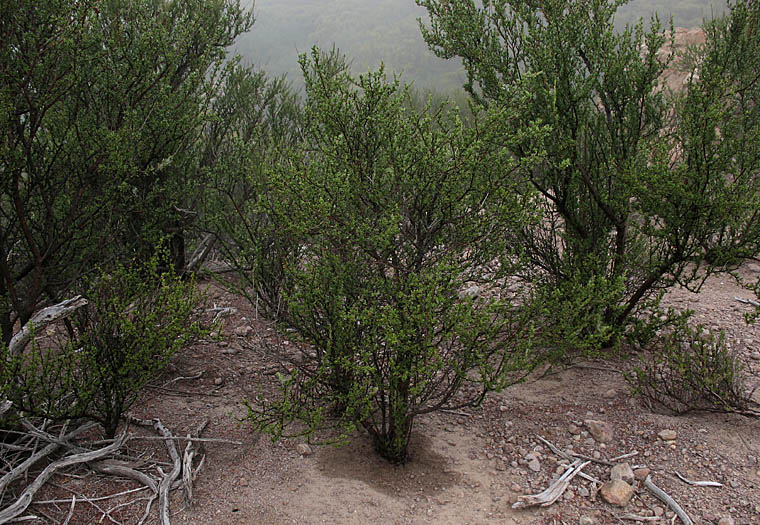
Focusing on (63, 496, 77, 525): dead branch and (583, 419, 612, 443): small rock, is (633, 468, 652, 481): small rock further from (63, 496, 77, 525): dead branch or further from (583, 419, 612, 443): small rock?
(63, 496, 77, 525): dead branch

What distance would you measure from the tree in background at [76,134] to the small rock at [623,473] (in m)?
4.28

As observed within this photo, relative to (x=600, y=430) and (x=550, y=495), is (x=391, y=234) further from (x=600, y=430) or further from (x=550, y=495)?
(x=600, y=430)

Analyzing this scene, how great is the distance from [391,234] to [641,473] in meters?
2.35

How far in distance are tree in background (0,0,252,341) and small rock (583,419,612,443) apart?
165 inches

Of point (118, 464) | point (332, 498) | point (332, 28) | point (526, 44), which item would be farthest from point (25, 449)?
point (332, 28)

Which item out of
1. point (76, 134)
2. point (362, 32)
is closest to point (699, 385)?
point (76, 134)

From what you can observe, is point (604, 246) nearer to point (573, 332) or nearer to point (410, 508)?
point (573, 332)

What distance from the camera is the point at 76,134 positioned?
4.68 metres

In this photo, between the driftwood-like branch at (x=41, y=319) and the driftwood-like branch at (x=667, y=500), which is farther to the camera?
the driftwood-like branch at (x=41, y=319)

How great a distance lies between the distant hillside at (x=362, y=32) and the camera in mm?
34375

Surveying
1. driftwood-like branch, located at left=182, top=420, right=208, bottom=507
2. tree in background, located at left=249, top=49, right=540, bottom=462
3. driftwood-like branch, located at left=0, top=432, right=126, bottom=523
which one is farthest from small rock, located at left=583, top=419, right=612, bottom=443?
driftwood-like branch, located at left=0, top=432, right=126, bottom=523

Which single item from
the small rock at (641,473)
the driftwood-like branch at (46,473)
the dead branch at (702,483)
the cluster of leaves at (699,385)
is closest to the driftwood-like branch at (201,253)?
the driftwood-like branch at (46,473)

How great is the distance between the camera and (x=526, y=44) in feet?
16.0

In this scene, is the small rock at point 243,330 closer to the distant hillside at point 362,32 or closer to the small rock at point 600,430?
the small rock at point 600,430
